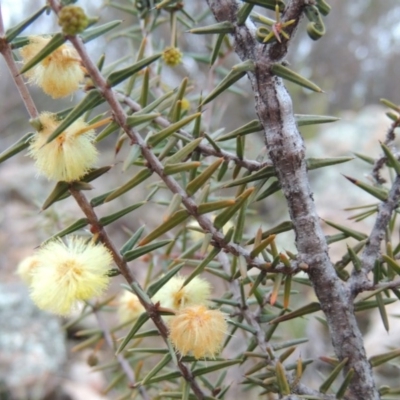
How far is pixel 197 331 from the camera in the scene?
0.30m

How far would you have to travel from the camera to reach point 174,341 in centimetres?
30

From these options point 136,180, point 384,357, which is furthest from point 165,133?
point 384,357

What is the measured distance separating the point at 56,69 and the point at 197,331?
174mm

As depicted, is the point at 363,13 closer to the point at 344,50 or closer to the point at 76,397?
the point at 344,50

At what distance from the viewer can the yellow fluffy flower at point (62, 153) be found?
0.89ft

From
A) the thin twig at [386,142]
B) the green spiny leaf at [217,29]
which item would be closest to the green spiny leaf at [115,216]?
the green spiny leaf at [217,29]

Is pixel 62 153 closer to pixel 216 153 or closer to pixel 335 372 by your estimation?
pixel 216 153

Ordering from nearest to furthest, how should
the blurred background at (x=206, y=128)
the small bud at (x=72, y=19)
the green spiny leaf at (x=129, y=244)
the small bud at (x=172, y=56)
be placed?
the small bud at (x=72, y=19) < the green spiny leaf at (x=129, y=244) < the small bud at (x=172, y=56) < the blurred background at (x=206, y=128)

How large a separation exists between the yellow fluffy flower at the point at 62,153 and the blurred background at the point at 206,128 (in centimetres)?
2

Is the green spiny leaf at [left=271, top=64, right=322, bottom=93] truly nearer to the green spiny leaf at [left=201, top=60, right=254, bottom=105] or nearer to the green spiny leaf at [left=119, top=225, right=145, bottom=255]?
the green spiny leaf at [left=201, top=60, right=254, bottom=105]

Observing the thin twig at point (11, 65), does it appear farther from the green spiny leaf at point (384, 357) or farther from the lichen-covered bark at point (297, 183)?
the green spiny leaf at point (384, 357)

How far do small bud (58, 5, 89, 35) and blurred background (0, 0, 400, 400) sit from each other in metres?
0.08

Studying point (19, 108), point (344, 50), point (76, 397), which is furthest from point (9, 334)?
point (344, 50)

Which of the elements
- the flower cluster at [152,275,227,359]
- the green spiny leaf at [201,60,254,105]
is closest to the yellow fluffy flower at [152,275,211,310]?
→ the flower cluster at [152,275,227,359]
